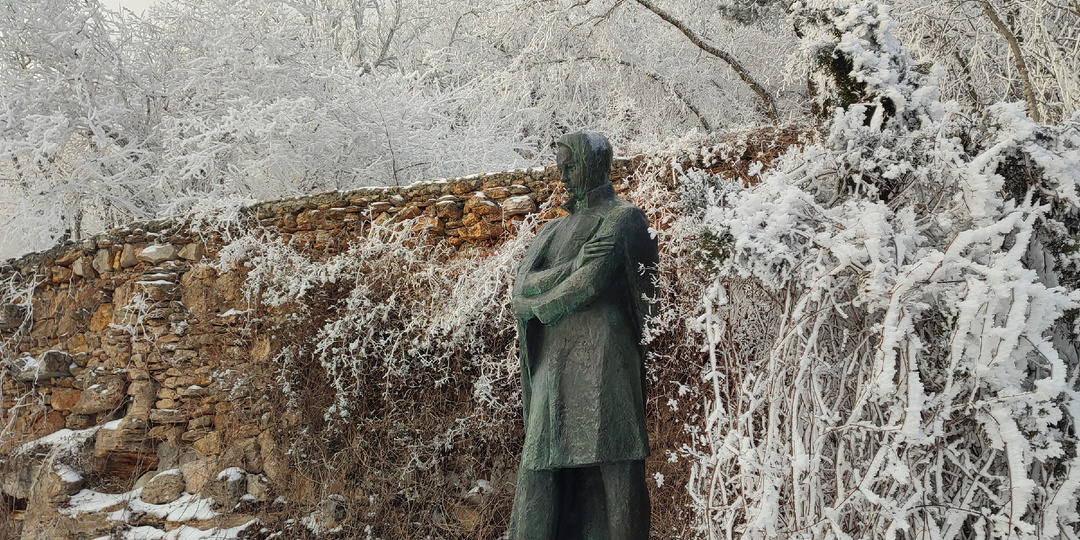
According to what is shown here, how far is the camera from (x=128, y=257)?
7.00m

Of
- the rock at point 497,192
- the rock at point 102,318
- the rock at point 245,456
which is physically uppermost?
the rock at point 497,192

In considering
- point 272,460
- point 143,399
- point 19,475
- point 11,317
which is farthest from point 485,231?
point 11,317

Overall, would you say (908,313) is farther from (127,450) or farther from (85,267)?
(85,267)

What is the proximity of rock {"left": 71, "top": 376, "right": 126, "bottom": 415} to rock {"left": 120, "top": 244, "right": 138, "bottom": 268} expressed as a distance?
3.36 ft

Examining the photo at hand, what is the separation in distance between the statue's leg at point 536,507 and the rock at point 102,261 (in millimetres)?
6286

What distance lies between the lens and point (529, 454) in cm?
227

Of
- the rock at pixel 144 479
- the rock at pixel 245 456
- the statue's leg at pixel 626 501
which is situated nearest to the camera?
the statue's leg at pixel 626 501

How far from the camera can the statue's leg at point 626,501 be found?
2.17 metres

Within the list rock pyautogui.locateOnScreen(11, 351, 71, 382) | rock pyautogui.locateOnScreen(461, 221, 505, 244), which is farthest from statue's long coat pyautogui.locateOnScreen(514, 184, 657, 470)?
rock pyautogui.locateOnScreen(11, 351, 71, 382)

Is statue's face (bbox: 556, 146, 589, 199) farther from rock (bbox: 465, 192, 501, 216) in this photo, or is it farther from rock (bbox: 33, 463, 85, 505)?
rock (bbox: 33, 463, 85, 505)

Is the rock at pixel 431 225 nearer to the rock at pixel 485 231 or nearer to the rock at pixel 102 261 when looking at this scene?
the rock at pixel 485 231

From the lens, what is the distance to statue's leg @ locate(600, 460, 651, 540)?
2166 millimetres

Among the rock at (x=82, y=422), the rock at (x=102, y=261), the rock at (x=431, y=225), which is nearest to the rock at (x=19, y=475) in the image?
the rock at (x=82, y=422)

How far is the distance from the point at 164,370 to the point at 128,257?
1.17 metres
